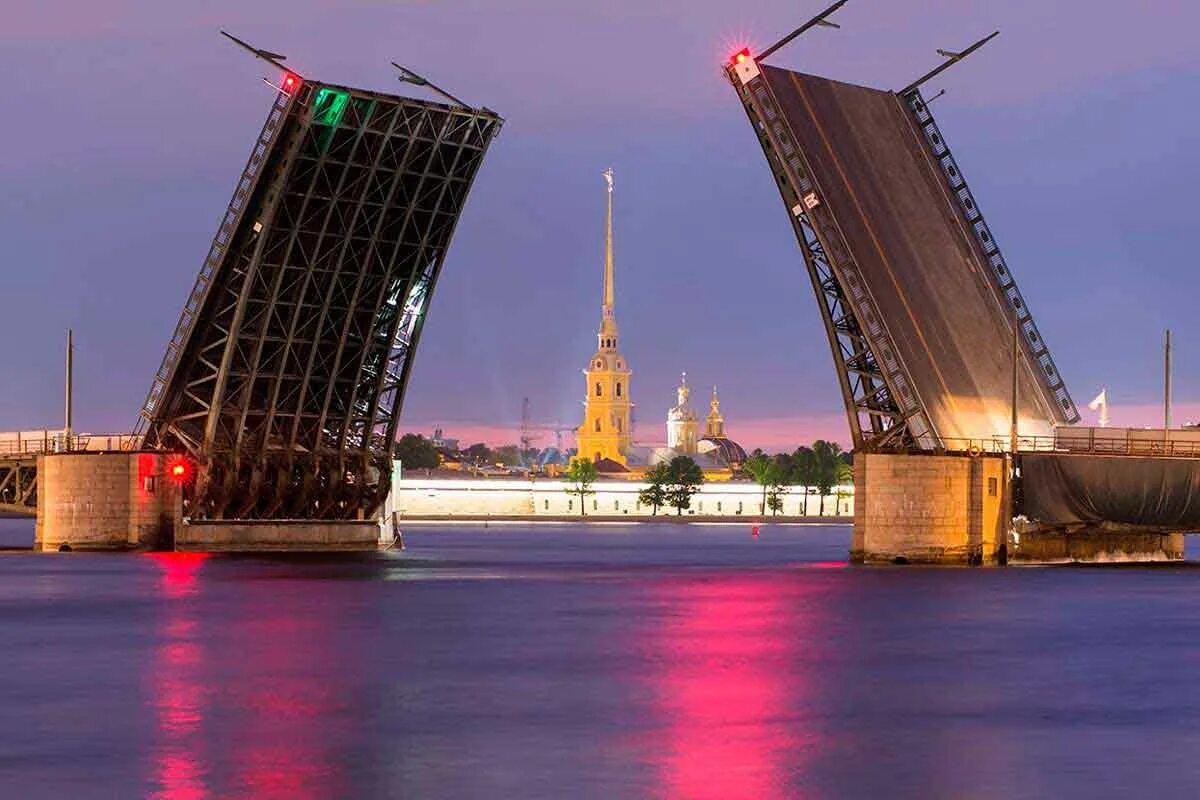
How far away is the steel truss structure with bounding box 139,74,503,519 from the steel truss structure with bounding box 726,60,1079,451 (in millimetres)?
7615

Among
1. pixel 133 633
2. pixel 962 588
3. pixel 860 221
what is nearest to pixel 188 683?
pixel 133 633

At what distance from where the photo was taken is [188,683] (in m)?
36.4

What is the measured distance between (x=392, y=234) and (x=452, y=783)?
47.5 metres

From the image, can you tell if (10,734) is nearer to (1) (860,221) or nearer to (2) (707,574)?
(1) (860,221)

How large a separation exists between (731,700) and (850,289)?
1360 inches

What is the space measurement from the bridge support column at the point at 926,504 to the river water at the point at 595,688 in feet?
6.22

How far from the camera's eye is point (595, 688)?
36.5m

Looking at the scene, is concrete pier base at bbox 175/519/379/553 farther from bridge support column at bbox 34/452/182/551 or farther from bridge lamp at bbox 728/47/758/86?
bridge lamp at bbox 728/47/758/86

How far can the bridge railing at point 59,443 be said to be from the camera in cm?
7851

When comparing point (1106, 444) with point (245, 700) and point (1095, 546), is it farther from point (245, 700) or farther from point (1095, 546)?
point (245, 700)

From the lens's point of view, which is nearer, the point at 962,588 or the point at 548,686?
the point at 548,686

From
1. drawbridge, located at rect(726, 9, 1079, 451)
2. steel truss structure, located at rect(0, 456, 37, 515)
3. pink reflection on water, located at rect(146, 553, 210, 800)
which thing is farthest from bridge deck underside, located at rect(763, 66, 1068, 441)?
steel truss structure, located at rect(0, 456, 37, 515)

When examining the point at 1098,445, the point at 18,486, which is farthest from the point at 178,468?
the point at 1098,445

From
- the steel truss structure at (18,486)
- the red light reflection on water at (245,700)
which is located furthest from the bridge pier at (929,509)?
the steel truss structure at (18,486)
